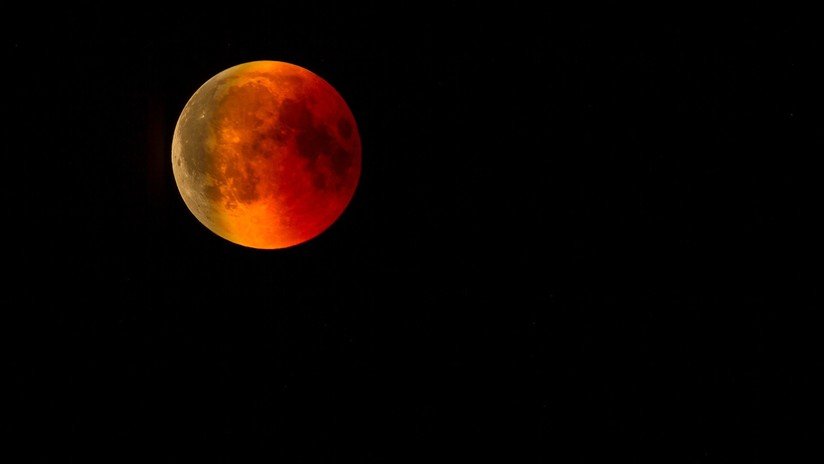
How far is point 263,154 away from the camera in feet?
9.84

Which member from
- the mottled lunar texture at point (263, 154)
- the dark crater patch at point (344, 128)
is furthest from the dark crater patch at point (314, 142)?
the dark crater patch at point (344, 128)

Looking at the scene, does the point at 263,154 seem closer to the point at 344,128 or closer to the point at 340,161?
the point at 340,161

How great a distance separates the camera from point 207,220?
3398 millimetres

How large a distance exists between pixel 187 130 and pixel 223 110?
327 millimetres

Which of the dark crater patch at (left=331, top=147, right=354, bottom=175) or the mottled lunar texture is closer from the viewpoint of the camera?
the mottled lunar texture

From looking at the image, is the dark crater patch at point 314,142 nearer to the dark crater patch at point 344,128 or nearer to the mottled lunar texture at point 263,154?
the mottled lunar texture at point 263,154

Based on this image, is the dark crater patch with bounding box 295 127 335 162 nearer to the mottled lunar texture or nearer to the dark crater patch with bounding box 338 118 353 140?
the mottled lunar texture

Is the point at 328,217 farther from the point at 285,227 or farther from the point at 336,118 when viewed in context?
the point at 336,118

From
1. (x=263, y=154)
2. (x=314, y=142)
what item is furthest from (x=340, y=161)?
(x=263, y=154)

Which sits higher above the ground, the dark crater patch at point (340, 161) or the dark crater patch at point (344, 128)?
the dark crater patch at point (344, 128)

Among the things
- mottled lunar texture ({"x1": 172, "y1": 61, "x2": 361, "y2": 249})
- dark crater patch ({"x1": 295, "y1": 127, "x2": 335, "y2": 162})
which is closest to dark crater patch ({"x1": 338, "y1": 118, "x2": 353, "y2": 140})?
mottled lunar texture ({"x1": 172, "y1": 61, "x2": 361, "y2": 249})

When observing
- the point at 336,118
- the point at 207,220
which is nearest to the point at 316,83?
the point at 336,118

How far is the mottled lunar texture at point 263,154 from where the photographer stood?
3021mm

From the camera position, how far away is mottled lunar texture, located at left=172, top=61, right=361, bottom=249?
9.91 ft
